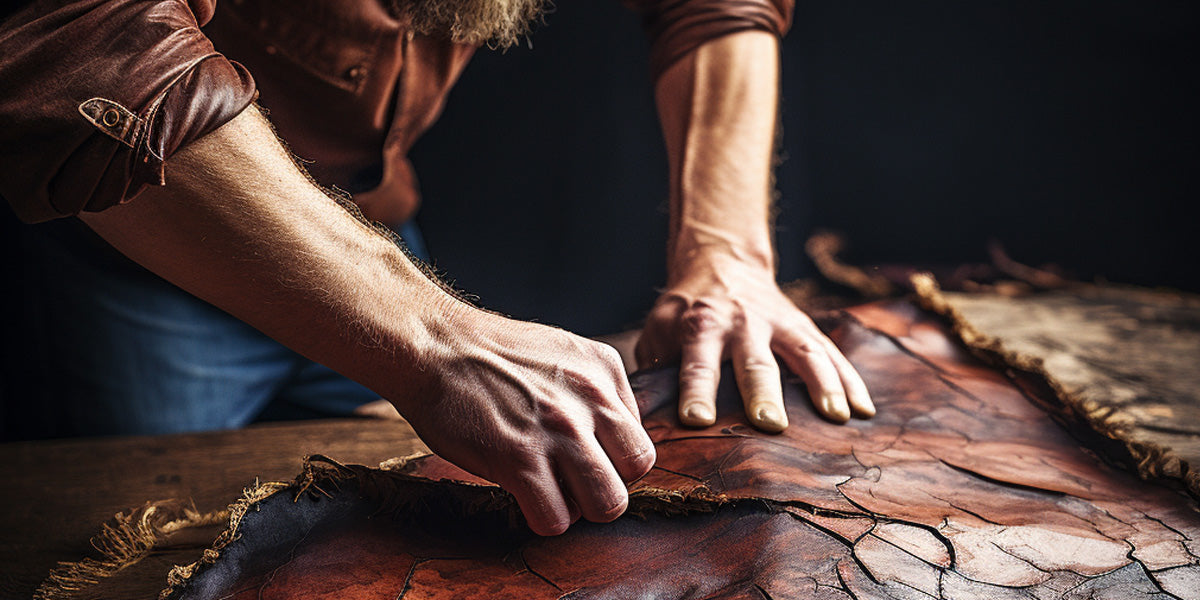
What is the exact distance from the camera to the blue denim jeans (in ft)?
4.30

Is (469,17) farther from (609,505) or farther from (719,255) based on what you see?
(609,505)

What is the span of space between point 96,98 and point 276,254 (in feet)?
0.58

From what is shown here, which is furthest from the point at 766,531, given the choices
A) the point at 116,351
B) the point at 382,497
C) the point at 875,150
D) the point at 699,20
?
the point at 875,150

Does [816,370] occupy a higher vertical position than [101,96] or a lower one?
lower

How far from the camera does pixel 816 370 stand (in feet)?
3.27

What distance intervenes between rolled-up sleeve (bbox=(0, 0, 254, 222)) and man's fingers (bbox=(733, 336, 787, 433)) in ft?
2.04

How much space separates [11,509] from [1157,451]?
1285 mm

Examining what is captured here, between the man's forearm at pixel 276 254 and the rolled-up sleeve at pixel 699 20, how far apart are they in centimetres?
83

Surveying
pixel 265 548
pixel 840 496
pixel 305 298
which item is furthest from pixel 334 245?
pixel 840 496

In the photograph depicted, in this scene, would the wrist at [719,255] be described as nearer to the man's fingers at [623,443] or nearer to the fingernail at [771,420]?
the fingernail at [771,420]

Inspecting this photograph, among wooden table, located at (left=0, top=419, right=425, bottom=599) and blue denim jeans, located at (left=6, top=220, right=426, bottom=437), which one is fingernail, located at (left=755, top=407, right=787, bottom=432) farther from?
blue denim jeans, located at (left=6, top=220, right=426, bottom=437)

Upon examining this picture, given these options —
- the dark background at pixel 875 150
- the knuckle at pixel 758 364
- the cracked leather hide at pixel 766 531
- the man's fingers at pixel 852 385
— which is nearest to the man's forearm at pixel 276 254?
the cracked leather hide at pixel 766 531

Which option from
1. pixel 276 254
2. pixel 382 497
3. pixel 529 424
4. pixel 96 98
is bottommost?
pixel 382 497

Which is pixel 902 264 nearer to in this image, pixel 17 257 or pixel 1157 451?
pixel 1157 451
